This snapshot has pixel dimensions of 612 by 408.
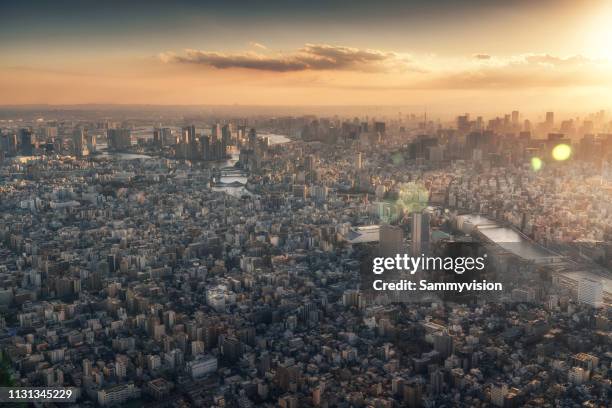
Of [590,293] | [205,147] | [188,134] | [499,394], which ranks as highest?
[188,134]

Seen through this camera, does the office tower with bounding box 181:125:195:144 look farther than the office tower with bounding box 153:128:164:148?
No

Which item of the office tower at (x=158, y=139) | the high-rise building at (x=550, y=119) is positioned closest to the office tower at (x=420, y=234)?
the high-rise building at (x=550, y=119)

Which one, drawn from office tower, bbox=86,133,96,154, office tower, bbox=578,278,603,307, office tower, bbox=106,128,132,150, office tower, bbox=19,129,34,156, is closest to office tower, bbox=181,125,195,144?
office tower, bbox=106,128,132,150

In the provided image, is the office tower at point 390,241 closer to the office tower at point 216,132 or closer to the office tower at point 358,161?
the office tower at point 358,161

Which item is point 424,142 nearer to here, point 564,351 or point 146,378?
point 564,351

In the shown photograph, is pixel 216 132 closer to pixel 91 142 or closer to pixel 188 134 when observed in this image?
pixel 188 134

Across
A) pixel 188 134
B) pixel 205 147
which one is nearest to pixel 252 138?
pixel 205 147

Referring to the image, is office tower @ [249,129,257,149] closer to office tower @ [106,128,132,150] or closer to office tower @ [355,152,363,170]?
office tower @ [355,152,363,170]
